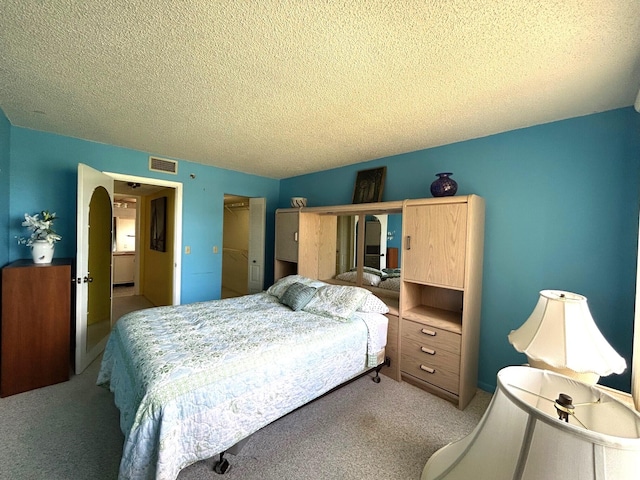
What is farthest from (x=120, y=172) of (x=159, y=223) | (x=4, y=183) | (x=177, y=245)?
(x=159, y=223)

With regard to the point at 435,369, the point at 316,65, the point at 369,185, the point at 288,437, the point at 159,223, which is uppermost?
the point at 316,65

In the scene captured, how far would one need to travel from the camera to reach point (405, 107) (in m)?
2.09

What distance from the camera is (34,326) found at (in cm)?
242

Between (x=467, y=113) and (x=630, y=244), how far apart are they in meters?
1.48

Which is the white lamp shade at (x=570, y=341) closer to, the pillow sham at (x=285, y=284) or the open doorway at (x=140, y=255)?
the pillow sham at (x=285, y=284)

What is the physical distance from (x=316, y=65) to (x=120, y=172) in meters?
2.93

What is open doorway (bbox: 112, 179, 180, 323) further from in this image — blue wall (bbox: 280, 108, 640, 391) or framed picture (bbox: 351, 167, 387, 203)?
blue wall (bbox: 280, 108, 640, 391)

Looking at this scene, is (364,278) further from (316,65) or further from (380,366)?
(316,65)

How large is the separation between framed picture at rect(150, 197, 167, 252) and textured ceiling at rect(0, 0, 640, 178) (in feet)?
7.66

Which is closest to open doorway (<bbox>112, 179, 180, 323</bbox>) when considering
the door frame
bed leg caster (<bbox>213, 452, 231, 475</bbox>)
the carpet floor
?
the door frame

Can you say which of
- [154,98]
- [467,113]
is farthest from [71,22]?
[467,113]

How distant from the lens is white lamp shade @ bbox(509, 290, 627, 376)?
50.3 inches

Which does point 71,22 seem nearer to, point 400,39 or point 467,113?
point 400,39

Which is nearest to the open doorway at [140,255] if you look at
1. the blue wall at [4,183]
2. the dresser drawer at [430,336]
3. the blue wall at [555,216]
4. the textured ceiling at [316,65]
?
the blue wall at [4,183]
